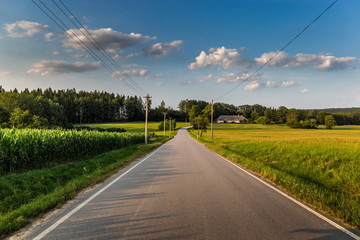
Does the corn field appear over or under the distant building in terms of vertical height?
under

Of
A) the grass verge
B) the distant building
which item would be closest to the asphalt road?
the grass verge

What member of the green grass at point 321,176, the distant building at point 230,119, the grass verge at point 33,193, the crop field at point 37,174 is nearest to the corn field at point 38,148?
the crop field at point 37,174

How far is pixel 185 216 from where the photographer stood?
172 inches

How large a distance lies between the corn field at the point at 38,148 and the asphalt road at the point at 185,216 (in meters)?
5.05

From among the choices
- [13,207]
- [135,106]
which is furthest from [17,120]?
[135,106]

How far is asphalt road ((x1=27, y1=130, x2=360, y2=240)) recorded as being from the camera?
3.61 meters

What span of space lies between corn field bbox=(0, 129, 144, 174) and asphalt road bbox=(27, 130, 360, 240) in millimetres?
5047

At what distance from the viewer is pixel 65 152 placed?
522 inches

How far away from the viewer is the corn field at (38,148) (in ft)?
29.6

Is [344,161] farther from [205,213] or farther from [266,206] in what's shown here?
[205,213]

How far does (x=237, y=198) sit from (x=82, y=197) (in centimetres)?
397

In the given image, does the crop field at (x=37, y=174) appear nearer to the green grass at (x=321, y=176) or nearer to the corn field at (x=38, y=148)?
the corn field at (x=38, y=148)

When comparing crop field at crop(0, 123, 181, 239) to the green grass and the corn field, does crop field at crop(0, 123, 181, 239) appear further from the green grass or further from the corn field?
the green grass

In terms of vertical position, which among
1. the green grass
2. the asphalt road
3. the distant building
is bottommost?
the green grass
